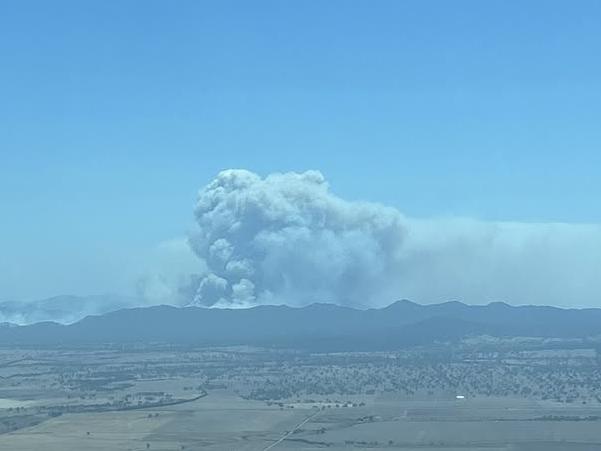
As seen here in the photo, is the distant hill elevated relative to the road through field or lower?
elevated

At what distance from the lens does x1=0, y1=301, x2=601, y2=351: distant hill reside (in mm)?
165250

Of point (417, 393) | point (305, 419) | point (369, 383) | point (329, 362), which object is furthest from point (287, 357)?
point (305, 419)

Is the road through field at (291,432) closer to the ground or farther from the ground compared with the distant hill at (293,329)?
closer to the ground

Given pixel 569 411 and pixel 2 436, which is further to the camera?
pixel 569 411

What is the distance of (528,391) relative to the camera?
297 ft

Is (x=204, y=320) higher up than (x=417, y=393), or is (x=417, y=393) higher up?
(x=204, y=320)

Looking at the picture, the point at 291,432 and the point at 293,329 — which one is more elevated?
the point at 293,329

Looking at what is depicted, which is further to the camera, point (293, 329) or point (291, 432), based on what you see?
point (293, 329)

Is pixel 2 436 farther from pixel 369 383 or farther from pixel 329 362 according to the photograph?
pixel 329 362

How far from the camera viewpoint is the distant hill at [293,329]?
165 meters

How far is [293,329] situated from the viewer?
187m

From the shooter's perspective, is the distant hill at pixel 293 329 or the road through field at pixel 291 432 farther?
the distant hill at pixel 293 329

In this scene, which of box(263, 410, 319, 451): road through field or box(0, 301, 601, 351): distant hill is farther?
box(0, 301, 601, 351): distant hill

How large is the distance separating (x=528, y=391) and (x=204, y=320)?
94.3 m
